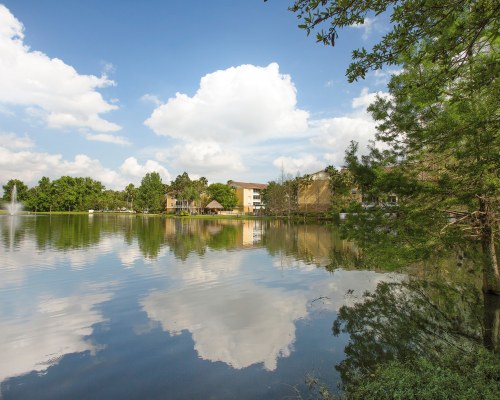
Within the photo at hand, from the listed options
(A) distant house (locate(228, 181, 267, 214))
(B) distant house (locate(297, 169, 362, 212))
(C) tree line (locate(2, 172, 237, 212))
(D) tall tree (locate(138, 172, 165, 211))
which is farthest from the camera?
(A) distant house (locate(228, 181, 267, 214))

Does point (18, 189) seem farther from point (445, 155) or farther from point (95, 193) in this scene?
point (445, 155)

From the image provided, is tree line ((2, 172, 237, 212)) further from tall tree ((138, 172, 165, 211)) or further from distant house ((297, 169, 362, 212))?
distant house ((297, 169, 362, 212))

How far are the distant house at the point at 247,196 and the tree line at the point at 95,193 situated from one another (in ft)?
19.5

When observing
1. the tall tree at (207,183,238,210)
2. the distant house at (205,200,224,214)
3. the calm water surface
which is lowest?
the calm water surface

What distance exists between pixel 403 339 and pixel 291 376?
368 cm

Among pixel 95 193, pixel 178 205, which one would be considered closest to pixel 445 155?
pixel 178 205

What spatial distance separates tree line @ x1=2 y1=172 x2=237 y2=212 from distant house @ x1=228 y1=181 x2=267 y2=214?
594 cm

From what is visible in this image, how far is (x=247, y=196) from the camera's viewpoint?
124 metres

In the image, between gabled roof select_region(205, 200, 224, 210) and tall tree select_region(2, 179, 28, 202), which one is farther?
tall tree select_region(2, 179, 28, 202)

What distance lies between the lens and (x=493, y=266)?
37.7 feet

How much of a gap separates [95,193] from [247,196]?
6370 cm

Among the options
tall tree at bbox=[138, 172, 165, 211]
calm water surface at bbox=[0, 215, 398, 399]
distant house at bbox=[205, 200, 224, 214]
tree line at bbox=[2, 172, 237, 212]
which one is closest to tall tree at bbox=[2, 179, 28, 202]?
tree line at bbox=[2, 172, 237, 212]

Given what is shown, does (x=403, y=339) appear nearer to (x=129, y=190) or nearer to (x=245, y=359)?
(x=245, y=359)

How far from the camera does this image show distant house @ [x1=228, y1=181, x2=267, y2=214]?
122169mm
